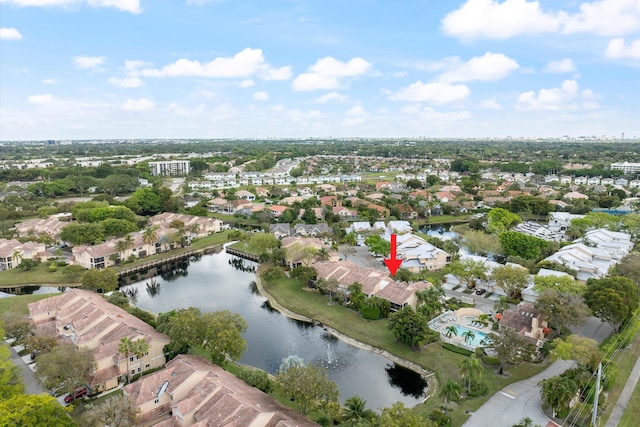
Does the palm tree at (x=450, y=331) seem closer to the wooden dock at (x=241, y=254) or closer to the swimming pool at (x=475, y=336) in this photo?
the swimming pool at (x=475, y=336)

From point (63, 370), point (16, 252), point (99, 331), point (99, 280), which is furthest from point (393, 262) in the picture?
point (16, 252)

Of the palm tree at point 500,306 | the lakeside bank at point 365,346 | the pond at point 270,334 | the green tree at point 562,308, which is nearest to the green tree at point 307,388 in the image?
the pond at point 270,334

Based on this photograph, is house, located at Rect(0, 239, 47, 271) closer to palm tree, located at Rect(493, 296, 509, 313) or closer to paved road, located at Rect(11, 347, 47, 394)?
paved road, located at Rect(11, 347, 47, 394)

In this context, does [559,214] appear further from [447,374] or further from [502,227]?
[447,374]

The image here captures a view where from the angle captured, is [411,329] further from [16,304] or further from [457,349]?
[16,304]

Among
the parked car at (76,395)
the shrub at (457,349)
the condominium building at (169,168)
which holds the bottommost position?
the parked car at (76,395)

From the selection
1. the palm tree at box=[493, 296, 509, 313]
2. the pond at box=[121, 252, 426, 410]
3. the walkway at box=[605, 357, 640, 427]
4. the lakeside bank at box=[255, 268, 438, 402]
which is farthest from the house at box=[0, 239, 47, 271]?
the walkway at box=[605, 357, 640, 427]
